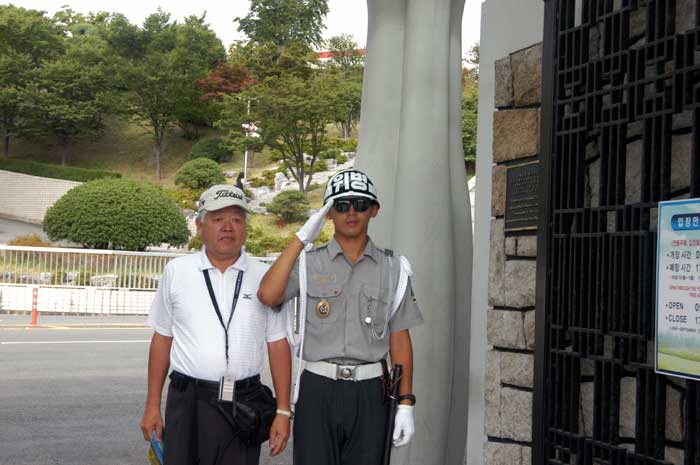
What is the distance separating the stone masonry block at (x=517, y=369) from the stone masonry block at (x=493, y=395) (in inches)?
1.9

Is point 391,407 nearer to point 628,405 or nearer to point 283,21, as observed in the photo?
point 628,405

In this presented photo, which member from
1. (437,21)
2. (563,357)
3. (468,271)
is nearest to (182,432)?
(563,357)

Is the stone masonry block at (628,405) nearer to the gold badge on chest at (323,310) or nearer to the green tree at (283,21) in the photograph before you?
the gold badge on chest at (323,310)

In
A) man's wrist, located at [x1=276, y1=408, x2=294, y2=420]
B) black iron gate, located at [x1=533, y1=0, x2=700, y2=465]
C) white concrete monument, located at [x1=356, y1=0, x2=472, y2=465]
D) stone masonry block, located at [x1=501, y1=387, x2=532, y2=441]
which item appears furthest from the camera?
white concrete monument, located at [x1=356, y1=0, x2=472, y2=465]

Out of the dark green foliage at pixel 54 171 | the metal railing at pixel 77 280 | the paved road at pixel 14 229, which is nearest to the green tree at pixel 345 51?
the dark green foliage at pixel 54 171

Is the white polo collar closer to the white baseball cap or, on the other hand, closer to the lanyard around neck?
the lanyard around neck

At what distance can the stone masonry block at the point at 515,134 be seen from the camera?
523 centimetres

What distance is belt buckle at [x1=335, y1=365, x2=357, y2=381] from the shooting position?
4043mm

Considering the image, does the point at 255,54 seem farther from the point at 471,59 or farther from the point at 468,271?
the point at 468,271

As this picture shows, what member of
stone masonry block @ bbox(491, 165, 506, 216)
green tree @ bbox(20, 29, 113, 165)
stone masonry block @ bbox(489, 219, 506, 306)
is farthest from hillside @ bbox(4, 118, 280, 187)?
stone masonry block @ bbox(489, 219, 506, 306)

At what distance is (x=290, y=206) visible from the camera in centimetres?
4328

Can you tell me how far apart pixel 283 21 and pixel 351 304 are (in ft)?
213

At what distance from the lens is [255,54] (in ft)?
186

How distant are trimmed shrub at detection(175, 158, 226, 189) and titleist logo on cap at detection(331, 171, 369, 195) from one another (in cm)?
4535
